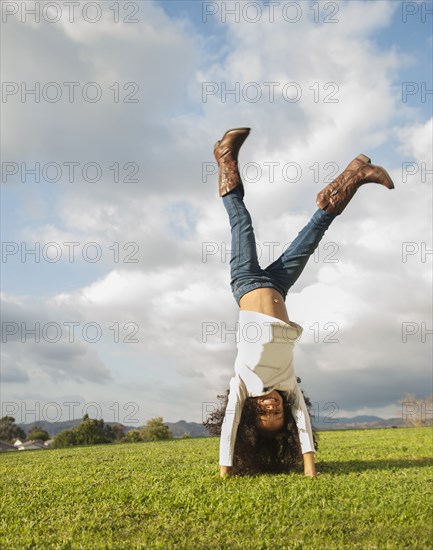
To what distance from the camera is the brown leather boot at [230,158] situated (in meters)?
7.52

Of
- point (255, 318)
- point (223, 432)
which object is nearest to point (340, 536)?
point (223, 432)

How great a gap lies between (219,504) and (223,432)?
5.14 feet

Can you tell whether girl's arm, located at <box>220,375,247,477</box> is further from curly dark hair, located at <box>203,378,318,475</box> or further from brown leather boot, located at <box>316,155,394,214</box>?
brown leather boot, located at <box>316,155,394,214</box>

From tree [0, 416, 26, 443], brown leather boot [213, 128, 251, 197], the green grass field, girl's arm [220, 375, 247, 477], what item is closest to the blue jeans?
brown leather boot [213, 128, 251, 197]

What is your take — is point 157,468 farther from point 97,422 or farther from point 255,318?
point 97,422

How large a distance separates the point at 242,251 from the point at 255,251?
0.60 ft

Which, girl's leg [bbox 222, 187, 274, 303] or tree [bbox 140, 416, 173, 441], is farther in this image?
tree [bbox 140, 416, 173, 441]

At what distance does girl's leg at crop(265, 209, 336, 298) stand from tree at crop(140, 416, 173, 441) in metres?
24.6

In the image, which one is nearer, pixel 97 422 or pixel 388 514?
pixel 388 514

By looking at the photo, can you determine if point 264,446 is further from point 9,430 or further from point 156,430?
point 9,430

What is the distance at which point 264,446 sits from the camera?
676cm

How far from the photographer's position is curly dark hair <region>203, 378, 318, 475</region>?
6.50 m

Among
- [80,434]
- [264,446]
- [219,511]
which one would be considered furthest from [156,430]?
[219,511]

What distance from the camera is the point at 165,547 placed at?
380 centimetres
